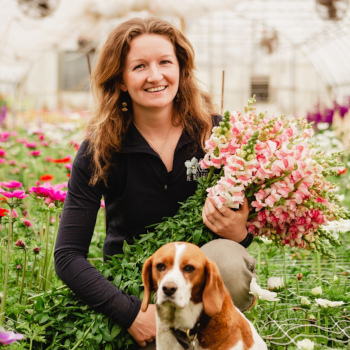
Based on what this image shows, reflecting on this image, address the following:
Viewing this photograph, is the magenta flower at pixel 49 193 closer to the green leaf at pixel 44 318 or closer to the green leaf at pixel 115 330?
the green leaf at pixel 44 318

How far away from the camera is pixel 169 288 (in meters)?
1.56

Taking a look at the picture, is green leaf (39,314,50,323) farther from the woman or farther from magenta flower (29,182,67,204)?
magenta flower (29,182,67,204)

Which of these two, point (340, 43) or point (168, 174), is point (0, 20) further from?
point (168, 174)

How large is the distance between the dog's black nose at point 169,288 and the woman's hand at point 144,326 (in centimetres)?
48

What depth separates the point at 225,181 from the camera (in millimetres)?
1906

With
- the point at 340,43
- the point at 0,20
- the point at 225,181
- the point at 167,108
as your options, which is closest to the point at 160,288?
the point at 225,181

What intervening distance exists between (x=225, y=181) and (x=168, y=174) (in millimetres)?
572

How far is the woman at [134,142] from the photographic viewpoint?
2.34 m

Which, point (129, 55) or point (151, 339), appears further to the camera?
point (129, 55)

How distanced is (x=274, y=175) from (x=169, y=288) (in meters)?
0.64

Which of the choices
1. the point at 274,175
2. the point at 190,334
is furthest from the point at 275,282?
the point at 190,334

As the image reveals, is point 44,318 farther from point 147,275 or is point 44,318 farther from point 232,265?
point 232,265

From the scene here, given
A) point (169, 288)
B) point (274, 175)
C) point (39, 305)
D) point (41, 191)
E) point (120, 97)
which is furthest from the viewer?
point (120, 97)

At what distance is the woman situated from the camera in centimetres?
234
